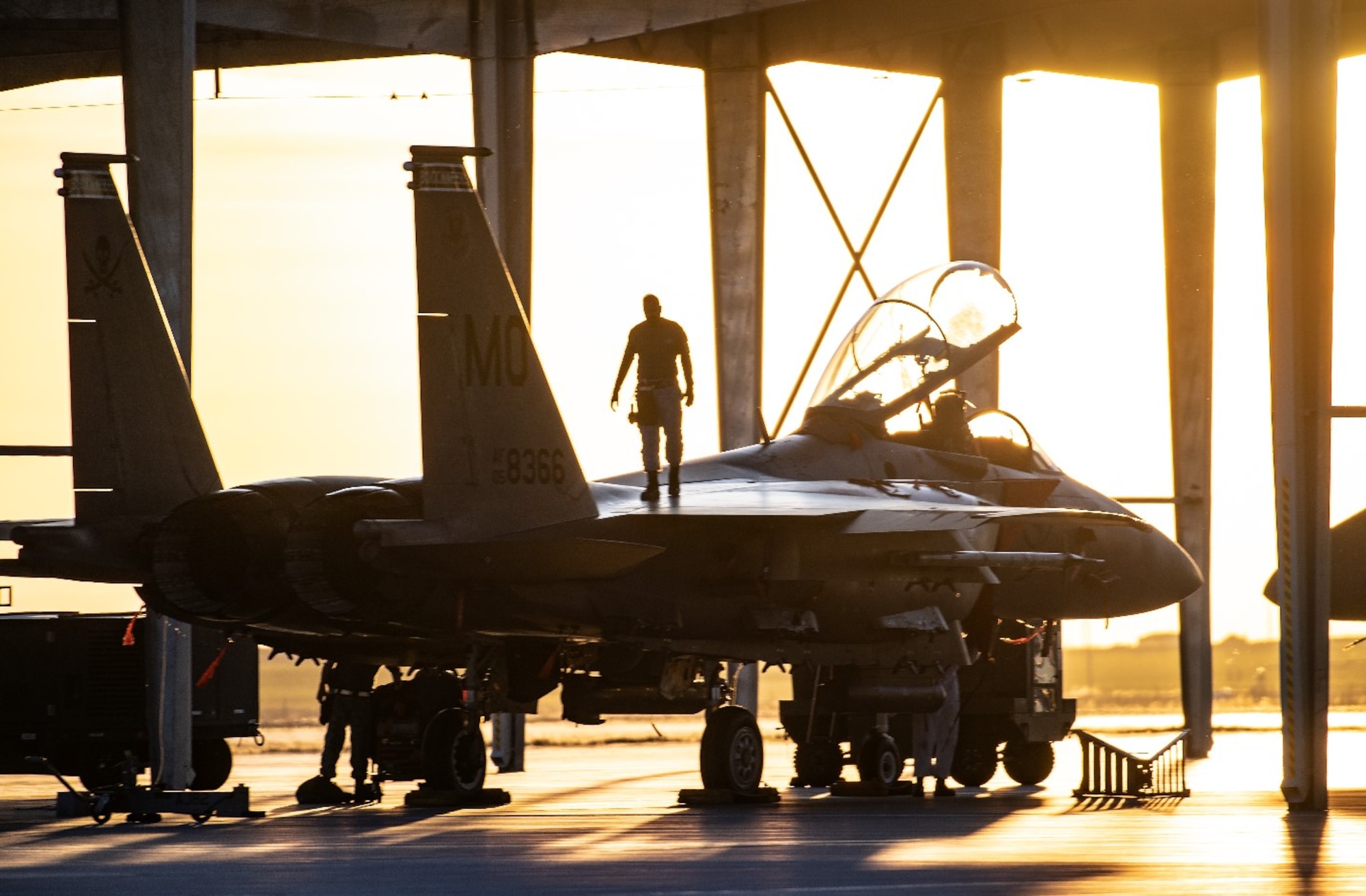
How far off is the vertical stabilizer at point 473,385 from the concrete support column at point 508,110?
11.0 metres

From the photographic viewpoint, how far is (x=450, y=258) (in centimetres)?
1338

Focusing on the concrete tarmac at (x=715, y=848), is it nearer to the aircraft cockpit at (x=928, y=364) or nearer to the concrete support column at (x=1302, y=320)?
the concrete support column at (x=1302, y=320)

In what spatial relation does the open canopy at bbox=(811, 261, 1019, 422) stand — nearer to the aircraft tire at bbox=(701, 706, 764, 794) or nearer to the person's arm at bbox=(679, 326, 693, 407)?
the person's arm at bbox=(679, 326, 693, 407)

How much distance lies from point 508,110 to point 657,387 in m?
9.59

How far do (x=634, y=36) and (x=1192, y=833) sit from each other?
50.2 ft

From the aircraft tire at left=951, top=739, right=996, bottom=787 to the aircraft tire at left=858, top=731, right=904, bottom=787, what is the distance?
193cm

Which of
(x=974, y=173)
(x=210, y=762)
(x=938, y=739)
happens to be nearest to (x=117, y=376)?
(x=210, y=762)

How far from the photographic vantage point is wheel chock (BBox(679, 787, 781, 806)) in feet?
55.9

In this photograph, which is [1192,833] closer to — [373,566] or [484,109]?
[373,566]

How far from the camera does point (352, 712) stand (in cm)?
1805

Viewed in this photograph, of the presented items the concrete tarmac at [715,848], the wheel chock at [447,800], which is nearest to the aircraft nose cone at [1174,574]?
the concrete tarmac at [715,848]

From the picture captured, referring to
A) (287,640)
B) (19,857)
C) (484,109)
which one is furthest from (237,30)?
(19,857)

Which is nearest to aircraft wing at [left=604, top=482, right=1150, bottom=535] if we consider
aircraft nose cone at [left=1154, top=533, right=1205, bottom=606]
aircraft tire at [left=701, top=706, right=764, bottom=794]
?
aircraft tire at [left=701, top=706, right=764, bottom=794]

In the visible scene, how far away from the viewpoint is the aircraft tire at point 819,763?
19.9 metres
